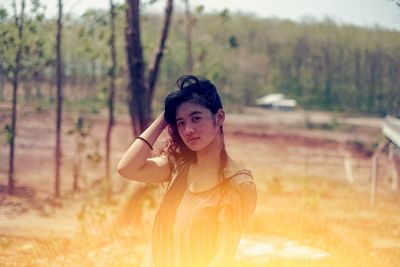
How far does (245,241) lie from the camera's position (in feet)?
13.4

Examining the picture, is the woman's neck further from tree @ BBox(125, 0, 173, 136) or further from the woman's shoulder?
tree @ BBox(125, 0, 173, 136)

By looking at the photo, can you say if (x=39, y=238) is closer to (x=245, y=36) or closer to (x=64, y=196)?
(x=64, y=196)

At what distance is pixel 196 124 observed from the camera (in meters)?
1.77

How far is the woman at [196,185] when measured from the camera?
1.68 m

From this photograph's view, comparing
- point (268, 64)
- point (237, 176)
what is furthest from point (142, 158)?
point (268, 64)

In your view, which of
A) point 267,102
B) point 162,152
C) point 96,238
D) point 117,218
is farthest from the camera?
point 267,102

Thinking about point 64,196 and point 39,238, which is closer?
point 39,238

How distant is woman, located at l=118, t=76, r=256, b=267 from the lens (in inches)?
66.3

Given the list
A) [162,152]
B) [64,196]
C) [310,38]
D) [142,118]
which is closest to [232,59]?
[310,38]

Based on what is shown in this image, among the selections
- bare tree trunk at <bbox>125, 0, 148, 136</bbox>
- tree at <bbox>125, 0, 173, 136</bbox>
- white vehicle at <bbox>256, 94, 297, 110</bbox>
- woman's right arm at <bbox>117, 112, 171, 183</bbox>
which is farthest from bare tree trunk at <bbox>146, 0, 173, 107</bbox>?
white vehicle at <bbox>256, 94, 297, 110</bbox>

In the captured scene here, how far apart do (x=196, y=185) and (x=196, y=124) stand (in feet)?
0.70

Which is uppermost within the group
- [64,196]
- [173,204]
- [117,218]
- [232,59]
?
[232,59]

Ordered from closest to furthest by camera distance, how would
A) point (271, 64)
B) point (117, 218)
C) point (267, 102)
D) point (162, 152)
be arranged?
point (162, 152), point (117, 218), point (267, 102), point (271, 64)

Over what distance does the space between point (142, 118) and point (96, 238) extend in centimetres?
169
